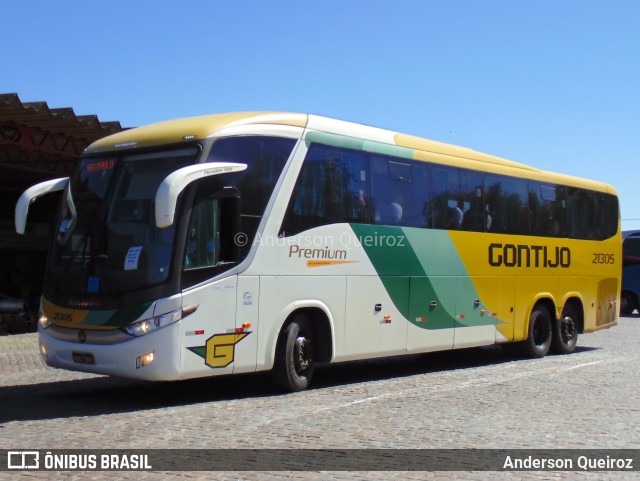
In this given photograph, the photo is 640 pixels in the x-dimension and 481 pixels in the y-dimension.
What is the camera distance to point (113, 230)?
34.0 feet

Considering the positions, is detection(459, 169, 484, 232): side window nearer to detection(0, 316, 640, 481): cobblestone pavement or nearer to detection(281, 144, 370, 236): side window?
detection(0, 316, 640, 481): cobblestone pavement

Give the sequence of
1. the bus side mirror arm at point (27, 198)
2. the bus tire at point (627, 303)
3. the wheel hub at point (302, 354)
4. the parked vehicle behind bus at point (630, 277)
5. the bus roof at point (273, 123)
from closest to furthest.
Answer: the bus roof at point (273, 123)
the bus side mirror arm at point (27, 198)
the wheel hub at point (302, 354)
the parked vehicle behind bus at point (630, 277)
the bus tire at point (627, 303)

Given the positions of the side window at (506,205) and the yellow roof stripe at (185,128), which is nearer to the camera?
the yellow roof stripe at (185,128)

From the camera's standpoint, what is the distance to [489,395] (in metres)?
11.7

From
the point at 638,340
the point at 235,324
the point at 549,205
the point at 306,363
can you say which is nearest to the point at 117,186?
the point at 235,324

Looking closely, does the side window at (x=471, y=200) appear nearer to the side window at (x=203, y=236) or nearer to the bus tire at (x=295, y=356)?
the bus tire at (x=295, y=356)

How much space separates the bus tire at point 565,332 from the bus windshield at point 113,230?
10.1 metres

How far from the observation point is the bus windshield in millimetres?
10102

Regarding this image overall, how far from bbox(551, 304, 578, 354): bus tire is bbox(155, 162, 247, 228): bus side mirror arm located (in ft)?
32.8

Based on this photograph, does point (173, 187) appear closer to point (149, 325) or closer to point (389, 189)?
point (149, 325)

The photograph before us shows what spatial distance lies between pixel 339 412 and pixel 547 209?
29.3 ft

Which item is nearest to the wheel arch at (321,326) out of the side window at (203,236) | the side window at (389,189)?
the side window at (389,189)

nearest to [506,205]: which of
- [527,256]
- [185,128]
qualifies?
[527,256]

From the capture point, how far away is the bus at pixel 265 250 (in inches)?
398
